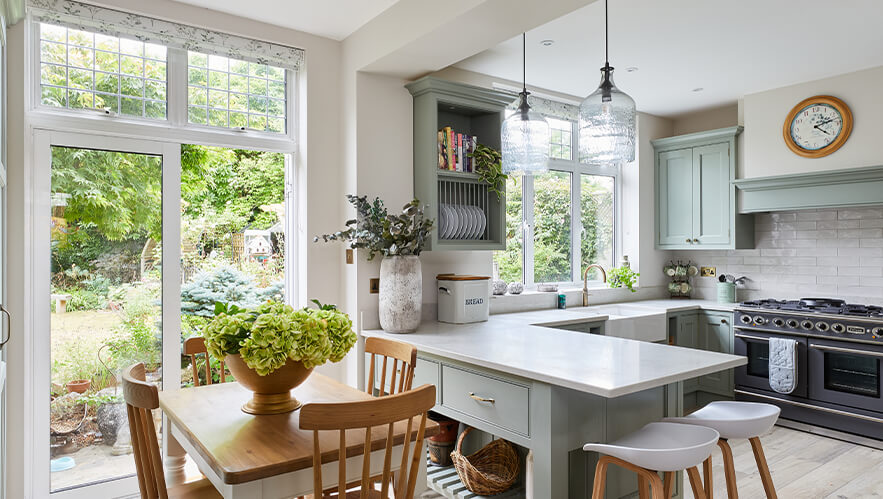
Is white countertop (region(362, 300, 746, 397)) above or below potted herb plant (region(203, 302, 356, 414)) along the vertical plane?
below

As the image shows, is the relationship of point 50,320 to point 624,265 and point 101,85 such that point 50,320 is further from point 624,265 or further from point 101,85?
point 624,265

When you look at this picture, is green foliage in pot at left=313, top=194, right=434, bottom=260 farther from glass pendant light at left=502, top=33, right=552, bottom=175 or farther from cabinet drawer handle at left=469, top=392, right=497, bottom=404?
cabinet drawer handle at left=469, top=392, right=497, bottom=404

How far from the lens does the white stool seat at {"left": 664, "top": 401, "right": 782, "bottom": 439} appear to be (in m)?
2.10

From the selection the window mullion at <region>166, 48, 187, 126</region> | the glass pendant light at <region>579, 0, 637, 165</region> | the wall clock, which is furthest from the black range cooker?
the window mullion at <region>166, 48, 187, 126</region>

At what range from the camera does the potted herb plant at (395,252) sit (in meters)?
3.09

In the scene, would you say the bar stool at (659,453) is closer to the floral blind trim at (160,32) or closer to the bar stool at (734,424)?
the bar stool at (734,424)

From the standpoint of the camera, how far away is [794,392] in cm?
409

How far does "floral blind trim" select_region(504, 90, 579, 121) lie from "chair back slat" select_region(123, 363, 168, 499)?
11.7ft

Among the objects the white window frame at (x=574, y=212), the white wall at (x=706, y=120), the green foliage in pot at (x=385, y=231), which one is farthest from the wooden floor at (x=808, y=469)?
the white wall at (x=706, y=120)

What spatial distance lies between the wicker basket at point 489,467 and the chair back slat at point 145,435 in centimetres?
149

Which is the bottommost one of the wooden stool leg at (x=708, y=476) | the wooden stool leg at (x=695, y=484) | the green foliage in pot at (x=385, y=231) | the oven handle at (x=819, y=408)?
the oven handle at (x=819, y=408)

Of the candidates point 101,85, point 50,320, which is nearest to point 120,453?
point 50,320

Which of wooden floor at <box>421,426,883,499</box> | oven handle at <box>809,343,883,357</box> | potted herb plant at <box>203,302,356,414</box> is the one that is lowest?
wooden floor at <box>421,426,883,499</box>

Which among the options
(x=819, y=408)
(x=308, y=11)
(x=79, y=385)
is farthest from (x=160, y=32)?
(x=819, y=408)
